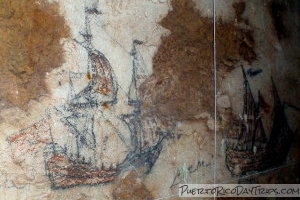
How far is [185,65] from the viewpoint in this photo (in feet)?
8.48

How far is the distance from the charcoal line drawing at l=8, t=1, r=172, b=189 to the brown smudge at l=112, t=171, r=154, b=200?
0.06 m

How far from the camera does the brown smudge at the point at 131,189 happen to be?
2277 millimetres

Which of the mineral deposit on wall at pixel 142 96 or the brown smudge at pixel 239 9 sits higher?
the brown smudge at pixel 239 9

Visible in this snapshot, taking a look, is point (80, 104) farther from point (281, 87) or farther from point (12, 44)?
point (281, 87)

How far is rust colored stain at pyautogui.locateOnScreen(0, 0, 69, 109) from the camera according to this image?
1896 millimetres

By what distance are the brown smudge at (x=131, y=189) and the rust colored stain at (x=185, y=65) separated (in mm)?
414

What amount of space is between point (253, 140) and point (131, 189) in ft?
3.73

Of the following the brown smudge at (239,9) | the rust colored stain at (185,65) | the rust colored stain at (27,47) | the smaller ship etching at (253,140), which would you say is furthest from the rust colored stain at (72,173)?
the brown smudge at (239,9)

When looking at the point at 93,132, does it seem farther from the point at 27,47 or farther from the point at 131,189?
the point at 27,47

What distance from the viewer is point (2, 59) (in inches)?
74.1

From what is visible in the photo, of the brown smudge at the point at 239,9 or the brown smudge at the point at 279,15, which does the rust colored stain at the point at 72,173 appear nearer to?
the brown smudge at the point at 239,9

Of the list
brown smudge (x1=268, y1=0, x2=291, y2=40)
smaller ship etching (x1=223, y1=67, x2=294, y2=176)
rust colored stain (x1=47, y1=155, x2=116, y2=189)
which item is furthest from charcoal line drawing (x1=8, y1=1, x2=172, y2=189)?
brown smudge (x1=268, y1=0, x2=291, y2=40)

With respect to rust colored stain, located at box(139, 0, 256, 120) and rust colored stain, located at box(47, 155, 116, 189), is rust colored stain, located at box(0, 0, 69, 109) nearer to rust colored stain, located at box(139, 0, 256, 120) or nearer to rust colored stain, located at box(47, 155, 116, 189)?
rust colored stain, located at box(47, 155, 116, 189)

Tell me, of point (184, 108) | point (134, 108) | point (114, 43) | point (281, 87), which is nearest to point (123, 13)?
point (114, 43)
